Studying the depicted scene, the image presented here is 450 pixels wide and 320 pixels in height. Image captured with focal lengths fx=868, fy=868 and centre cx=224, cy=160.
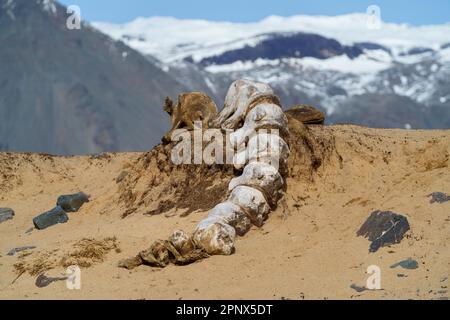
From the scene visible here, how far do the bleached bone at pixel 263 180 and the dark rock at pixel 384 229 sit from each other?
272 centimetres

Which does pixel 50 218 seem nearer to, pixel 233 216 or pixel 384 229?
pixel 233 216

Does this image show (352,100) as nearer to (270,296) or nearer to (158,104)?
(158,104)

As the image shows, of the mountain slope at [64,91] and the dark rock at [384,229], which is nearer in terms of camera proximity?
the dark rock at [384,229]

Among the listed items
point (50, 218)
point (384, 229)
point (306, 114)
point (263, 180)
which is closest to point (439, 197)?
point (384, 229)

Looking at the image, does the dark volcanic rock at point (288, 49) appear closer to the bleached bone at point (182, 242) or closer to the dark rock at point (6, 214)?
the dark rock at point (6, 214)

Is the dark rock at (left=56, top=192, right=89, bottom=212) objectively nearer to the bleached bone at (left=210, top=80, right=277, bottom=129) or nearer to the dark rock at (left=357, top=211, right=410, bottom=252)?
the bleached bone at (left=210, top=80, right=277, bottom=129)

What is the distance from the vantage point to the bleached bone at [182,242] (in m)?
16.6

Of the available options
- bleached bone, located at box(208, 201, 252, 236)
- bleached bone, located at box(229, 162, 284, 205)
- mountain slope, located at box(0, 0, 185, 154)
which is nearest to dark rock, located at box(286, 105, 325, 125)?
bleached bone, located at box(229, 162, 284, 205)

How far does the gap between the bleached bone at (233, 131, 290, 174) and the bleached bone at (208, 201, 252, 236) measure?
1753 mm

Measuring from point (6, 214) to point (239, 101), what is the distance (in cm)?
740

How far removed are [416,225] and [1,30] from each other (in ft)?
307

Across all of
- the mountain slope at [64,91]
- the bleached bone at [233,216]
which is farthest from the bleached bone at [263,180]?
the mountain slope at [64,91]

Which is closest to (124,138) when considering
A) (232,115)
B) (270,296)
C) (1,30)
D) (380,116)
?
(1,30)

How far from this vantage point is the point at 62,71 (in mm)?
99875
